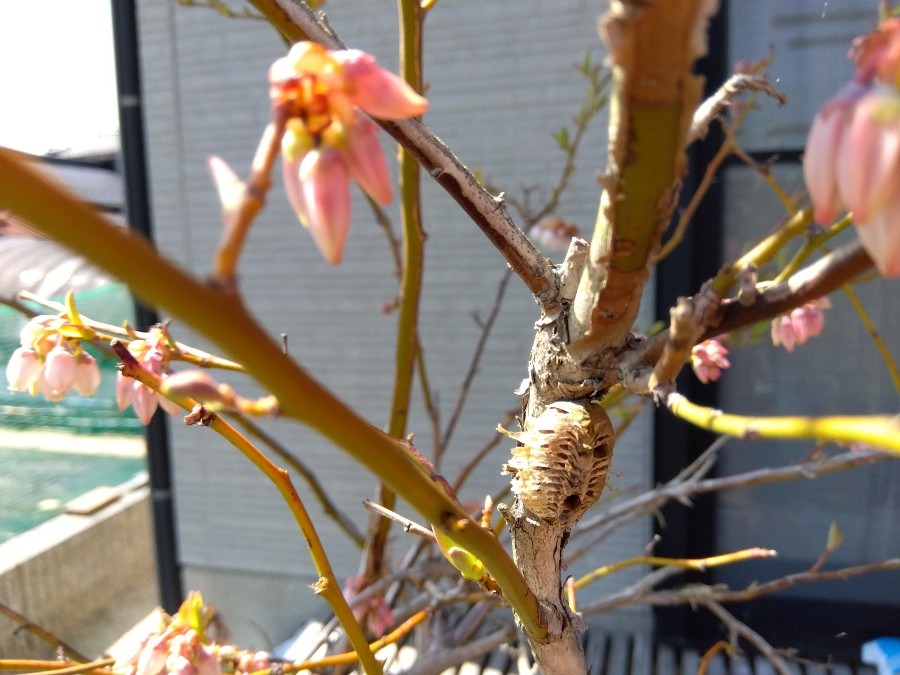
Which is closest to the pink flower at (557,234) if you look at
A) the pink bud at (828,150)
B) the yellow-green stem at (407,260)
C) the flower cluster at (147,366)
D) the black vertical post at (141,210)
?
the yellow-green stem at (407,260)

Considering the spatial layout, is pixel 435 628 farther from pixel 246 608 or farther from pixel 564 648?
pixel 246 608

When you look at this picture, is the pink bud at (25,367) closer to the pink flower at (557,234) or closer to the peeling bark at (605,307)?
the peeling bark at (605,307)

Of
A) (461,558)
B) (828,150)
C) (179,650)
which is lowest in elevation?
(179,650)

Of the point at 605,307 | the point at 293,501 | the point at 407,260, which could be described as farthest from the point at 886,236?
the point at 407,260

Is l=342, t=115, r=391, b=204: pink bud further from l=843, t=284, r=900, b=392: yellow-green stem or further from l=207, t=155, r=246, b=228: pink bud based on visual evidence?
l=843, t=284, r=900, b=392: yellow-green stem

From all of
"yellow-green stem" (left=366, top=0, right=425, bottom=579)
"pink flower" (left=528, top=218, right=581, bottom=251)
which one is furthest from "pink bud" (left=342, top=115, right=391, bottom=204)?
"pink flower" (left=528, top=218, right=581, bottom=251)

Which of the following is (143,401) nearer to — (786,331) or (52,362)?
(52,362)
